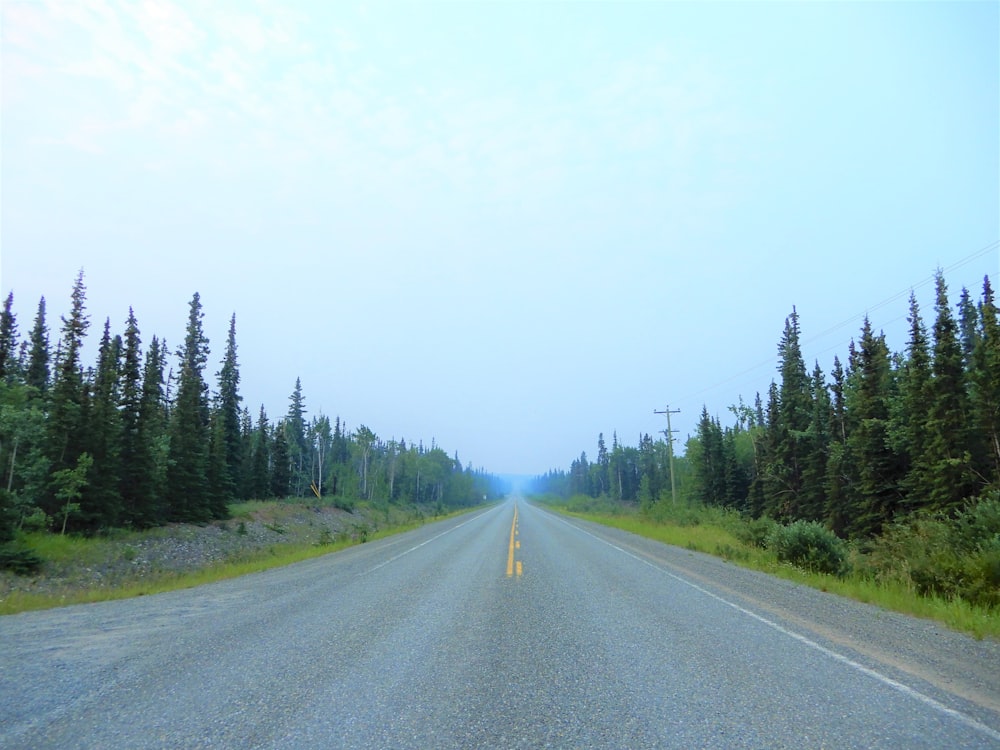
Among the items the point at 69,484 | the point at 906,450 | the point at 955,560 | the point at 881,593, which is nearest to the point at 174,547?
the point at 69,484

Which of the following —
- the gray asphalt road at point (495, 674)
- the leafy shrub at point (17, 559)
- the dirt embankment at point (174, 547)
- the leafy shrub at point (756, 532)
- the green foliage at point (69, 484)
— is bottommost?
the dirt embankment at point (174, 547)

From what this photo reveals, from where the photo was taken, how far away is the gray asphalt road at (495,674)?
385 cm

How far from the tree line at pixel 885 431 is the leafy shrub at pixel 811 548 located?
160 inches

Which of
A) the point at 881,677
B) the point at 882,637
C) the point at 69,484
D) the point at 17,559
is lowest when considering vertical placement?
the point at 17,559

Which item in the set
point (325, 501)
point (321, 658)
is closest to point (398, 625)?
point (321, 658)

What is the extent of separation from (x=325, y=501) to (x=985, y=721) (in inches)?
2245

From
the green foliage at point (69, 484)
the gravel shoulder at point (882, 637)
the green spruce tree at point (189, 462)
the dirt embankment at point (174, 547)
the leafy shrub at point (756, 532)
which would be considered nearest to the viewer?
the gravel shoulder at point (882, 637)

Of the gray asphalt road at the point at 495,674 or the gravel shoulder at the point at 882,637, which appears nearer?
the gray asphalt road at the point at 495,674

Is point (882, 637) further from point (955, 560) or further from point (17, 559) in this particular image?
point (17, 559)

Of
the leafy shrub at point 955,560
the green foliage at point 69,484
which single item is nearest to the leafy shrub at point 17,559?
the green foliage at point 69,484

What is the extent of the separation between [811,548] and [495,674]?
11012 millimetres

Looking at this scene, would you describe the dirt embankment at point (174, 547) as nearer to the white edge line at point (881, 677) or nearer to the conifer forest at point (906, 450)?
the white edge line at point (881, 677)

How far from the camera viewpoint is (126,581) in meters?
16.7

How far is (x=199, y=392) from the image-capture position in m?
41.6
